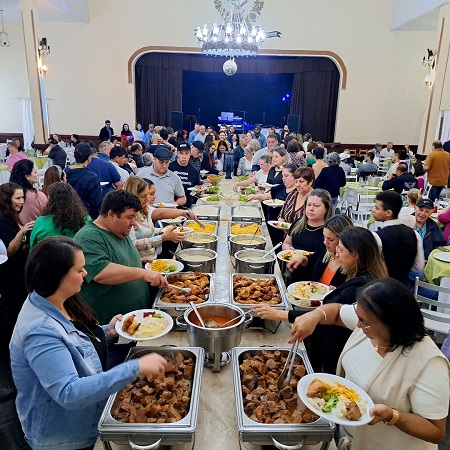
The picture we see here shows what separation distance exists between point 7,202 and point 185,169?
1.94m

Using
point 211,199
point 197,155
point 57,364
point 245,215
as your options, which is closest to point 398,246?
point 245,215

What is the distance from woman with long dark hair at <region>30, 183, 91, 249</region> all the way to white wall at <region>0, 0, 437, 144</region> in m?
8.12

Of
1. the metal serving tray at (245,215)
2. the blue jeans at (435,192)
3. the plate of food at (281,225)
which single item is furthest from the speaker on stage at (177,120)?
the plate of food at (281,225)

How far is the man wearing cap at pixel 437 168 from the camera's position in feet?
19.2

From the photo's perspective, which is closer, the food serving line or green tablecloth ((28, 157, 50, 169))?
the food serving line

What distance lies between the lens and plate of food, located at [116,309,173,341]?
4.65 ft

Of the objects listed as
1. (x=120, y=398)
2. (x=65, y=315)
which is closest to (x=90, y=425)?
(x=120, y=398)

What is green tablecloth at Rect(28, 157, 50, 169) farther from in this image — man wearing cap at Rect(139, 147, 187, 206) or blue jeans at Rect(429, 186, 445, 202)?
blue jeans at Rect(429, 186, 445, 202)

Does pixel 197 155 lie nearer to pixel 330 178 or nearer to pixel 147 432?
pixel 330 178

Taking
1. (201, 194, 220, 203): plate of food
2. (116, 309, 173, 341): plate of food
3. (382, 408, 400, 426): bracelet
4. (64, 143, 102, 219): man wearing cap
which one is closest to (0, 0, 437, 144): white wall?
(201, 194, 220, 203): plate of food

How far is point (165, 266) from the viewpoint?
2.05 m

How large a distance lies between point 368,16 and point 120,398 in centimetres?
1031

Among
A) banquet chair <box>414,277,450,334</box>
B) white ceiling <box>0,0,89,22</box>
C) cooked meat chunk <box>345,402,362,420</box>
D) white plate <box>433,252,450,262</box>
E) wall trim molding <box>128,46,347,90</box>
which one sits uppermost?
white ceiling <box>0,0,89,22</box>

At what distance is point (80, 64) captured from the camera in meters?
9.55
